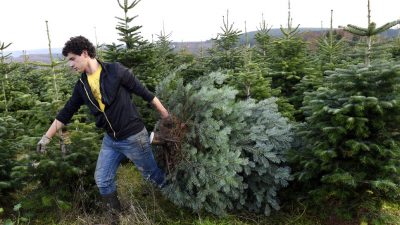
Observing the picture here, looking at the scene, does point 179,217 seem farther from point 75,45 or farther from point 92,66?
point 75,45

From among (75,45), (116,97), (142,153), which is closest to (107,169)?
(142,153)

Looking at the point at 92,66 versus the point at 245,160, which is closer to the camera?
the point at 92,66

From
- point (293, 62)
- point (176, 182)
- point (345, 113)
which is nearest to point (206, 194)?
point (176, 182)

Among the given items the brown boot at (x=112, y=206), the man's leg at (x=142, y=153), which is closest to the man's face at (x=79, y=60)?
the man's leg at (x=142, y=153)

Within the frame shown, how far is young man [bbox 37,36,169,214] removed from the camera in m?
3.97

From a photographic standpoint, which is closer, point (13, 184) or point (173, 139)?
point (173, 139)

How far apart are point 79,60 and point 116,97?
0.59m

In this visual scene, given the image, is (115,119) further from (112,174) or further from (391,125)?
(391,125)

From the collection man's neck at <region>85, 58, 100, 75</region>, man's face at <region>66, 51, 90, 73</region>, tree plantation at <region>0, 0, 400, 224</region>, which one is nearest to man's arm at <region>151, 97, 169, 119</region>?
tree plantation at <region>0, 0, 400, 224</region>

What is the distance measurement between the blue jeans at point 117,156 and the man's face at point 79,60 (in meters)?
0.92

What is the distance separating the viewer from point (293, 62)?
8.14 meters

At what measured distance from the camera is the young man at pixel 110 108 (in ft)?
13.0

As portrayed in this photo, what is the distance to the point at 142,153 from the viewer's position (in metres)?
4.28

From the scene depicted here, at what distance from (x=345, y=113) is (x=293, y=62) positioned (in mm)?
4353
